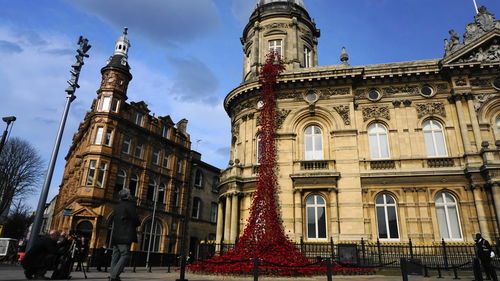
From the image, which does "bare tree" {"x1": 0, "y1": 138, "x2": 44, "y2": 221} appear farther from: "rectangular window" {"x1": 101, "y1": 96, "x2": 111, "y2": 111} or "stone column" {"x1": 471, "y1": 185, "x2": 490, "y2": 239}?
"stone column" {"x1": 471, "y1": 185, "x2": 490, "y2": 239}

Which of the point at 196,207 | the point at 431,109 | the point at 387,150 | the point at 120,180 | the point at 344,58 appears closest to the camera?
the point at 387,150

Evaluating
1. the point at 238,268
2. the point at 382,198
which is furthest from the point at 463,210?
the point at 238,268

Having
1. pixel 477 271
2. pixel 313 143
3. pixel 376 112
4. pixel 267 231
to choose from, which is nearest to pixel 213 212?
pixel 313 143

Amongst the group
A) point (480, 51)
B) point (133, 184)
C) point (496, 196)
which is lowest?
point (496, 196)

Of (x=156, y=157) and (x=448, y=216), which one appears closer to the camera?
(x=448, y=216)

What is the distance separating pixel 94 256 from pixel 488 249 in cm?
2615

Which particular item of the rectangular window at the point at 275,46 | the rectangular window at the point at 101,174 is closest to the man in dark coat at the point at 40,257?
the rectangular window at the point at 101,174

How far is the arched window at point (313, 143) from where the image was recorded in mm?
21531

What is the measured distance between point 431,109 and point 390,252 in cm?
984

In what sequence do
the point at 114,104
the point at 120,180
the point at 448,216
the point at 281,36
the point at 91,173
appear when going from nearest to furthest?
the point at 448,216 → the point at 281,36 → the point at 91,173 → the point at 120,180 → the point at 114,104

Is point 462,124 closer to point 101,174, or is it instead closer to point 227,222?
point 227,222

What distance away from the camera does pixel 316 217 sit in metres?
19.8

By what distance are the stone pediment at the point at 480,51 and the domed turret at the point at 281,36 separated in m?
10.4

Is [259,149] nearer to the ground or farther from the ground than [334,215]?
farther from the ground
